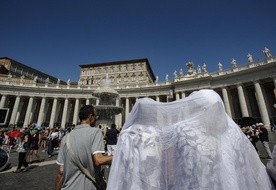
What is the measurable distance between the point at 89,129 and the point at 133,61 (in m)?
56.7

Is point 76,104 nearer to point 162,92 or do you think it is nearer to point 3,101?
point 3,101

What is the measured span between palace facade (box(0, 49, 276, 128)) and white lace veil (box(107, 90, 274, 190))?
30.4 meters

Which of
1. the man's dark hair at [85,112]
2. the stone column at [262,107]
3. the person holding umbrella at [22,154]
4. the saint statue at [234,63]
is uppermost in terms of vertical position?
the saint statue at [234,63]

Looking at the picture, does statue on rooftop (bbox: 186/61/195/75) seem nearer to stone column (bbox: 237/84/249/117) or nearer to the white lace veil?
stone column (bbox: 237/84/249/117)

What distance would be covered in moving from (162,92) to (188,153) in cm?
4080

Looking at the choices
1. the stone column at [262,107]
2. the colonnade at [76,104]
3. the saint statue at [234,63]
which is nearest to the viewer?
the stone column at [262,107]

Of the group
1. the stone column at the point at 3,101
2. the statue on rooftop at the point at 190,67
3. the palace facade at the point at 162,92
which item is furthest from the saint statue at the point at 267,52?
the stone column at the point at 3,101

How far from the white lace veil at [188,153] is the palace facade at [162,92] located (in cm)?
3040

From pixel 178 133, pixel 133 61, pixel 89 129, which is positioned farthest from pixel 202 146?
pixel 133 61

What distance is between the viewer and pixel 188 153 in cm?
191

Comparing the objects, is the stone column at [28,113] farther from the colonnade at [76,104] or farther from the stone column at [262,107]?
the stone column at [262,107]

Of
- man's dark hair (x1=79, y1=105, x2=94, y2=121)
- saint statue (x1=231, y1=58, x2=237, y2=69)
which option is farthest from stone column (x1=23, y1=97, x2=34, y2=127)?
saint statue (x1=231, y1=58, x2=237, y2=69)

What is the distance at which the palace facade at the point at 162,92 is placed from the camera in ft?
100

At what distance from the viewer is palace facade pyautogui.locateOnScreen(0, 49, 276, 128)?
30558 mm
